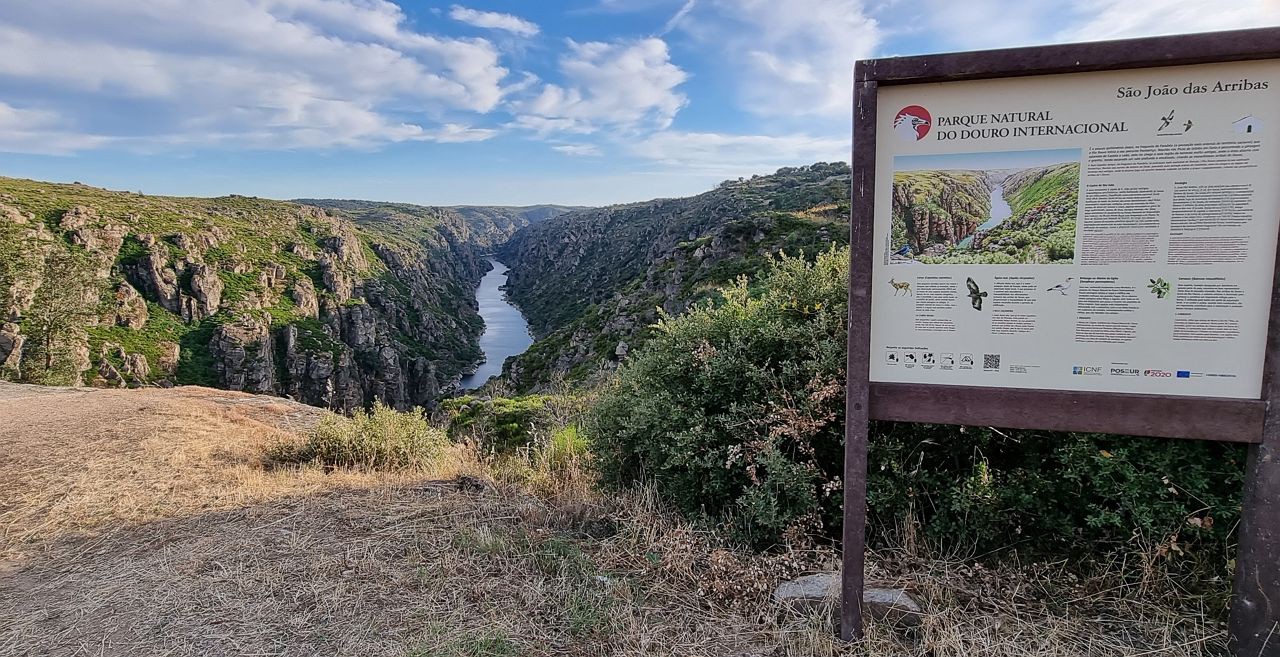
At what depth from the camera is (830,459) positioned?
395 centimetres

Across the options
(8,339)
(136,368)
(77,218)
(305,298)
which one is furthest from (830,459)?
(77,218)

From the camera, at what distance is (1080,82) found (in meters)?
2.53

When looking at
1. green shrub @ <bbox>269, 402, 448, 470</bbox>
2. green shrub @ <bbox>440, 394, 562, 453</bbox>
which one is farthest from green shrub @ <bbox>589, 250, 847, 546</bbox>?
green shrub @ <bbox>440, 394, 562, 453</bbox>

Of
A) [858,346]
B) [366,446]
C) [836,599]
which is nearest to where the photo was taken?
[858,346]

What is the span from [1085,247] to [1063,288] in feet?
0.61

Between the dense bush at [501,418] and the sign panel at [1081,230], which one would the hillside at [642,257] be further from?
the dense bush at [501,418]

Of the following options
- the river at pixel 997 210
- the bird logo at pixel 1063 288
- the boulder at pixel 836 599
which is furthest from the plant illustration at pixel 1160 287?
the boulder at pixel 836 599

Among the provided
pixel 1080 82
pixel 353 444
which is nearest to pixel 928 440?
pixel 1080 82

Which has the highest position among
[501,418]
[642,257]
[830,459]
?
[642,257]

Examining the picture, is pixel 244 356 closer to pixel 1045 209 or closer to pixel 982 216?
pixel 982 216

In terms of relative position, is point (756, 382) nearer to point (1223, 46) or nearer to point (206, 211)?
point (1223, 46)

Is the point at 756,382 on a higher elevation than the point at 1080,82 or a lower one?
lower

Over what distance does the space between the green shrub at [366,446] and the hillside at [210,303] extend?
34.8 meters

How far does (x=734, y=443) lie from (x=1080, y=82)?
253cm
